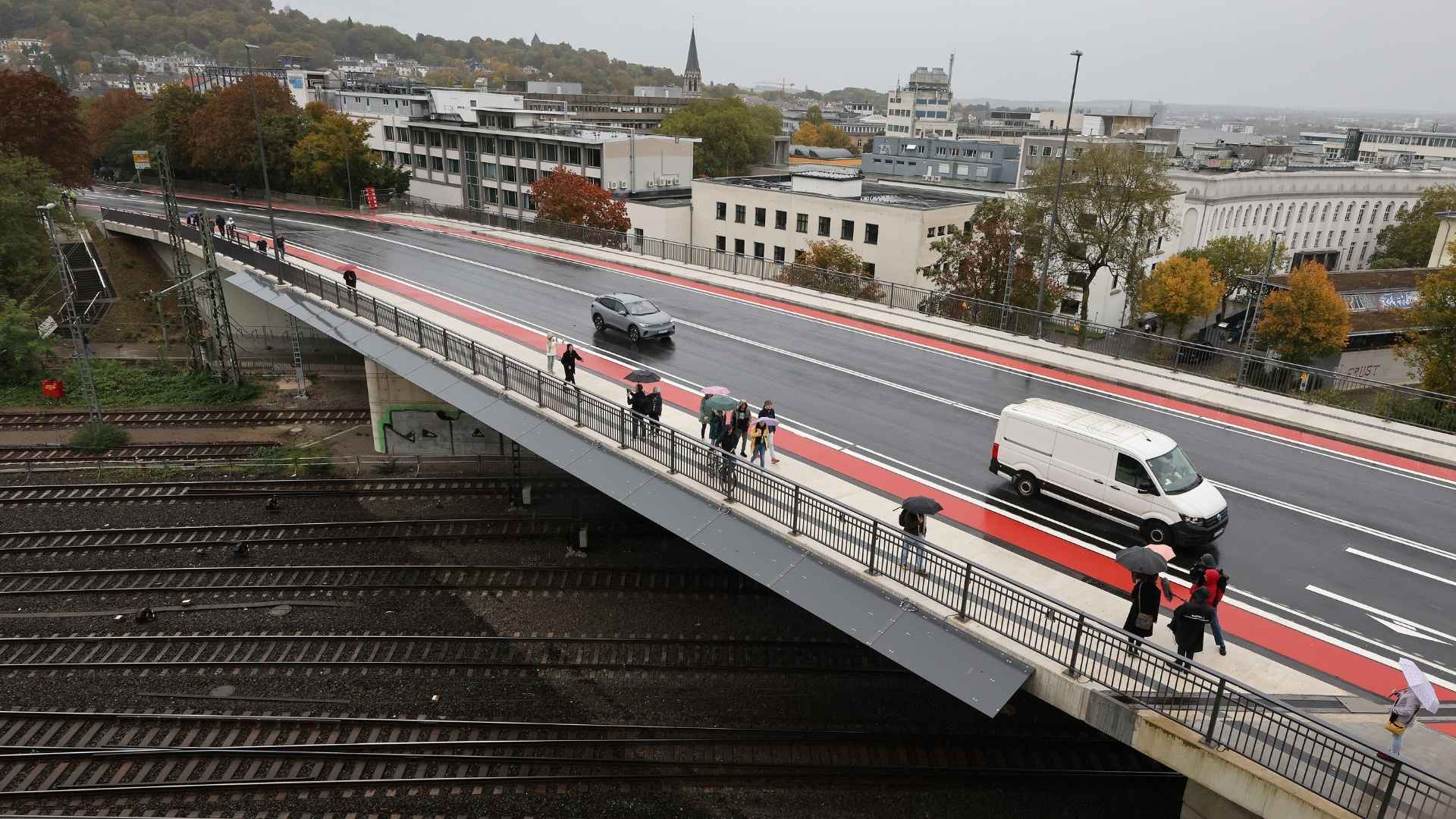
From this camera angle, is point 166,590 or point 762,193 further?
point 762,193

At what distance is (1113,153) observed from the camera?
33.8 meters

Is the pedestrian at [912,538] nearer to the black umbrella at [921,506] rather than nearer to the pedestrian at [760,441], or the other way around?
the black umbrella at [921,506]

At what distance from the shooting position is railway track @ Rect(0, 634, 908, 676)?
18359mm

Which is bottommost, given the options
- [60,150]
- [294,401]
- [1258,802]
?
[294,401]

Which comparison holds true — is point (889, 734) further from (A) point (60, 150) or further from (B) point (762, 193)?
(A) point (60, 150)

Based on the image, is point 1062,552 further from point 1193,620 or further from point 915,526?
point 1193,620

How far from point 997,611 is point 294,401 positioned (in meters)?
34.0

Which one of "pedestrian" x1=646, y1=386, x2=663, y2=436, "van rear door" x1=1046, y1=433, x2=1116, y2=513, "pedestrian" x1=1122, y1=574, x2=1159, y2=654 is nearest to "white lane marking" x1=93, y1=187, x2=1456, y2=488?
"van rear door" x1=1046, y1=433, x2=1116, y2=513

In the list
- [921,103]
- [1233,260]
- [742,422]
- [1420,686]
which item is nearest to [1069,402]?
[742,422]

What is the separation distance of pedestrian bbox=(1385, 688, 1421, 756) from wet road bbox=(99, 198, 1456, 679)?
3233mm

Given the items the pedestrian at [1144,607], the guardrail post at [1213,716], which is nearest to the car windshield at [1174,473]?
the pedestrian at [1144,607]

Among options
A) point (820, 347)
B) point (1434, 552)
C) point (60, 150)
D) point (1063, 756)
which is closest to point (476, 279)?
point (820, 347)

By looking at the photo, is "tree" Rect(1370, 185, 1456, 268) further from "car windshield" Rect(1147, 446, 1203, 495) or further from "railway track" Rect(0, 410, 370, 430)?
"railway track" Rect(0, 410, 370, 430)

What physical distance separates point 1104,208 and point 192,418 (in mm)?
38308
